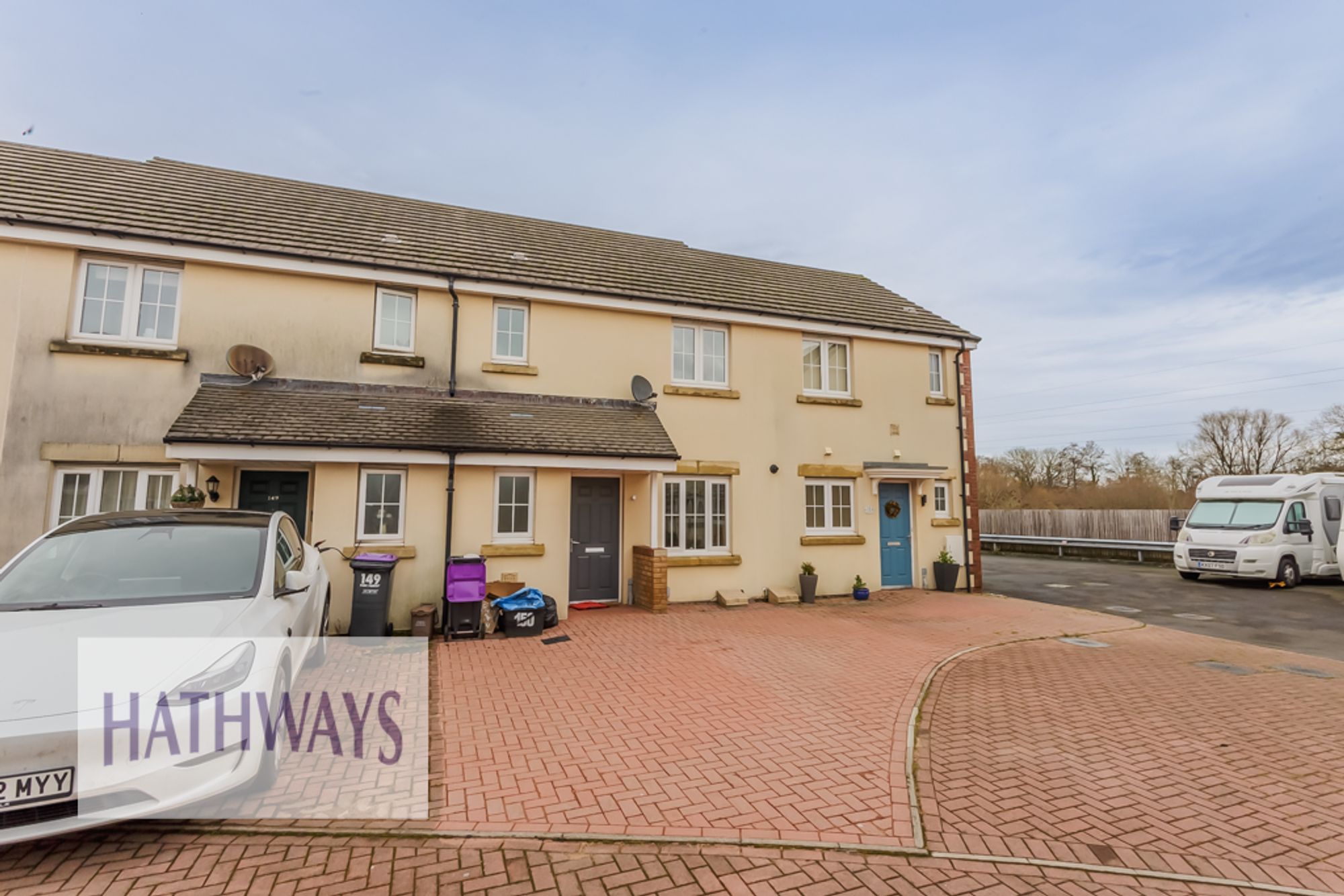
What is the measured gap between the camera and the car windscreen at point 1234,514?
14.7 m

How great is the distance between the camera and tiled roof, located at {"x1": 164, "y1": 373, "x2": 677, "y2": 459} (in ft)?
26.5

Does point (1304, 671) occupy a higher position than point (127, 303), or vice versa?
point (127, 303)

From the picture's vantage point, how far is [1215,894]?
10.4ft

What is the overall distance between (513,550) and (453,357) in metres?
3.45

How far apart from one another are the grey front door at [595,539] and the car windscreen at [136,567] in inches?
229

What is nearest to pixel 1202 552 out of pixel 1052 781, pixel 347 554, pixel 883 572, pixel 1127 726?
pixel 883 572

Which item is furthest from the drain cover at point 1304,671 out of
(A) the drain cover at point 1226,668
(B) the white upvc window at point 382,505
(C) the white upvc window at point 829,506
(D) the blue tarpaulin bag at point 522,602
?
(B) the white upvc window at point 382,505

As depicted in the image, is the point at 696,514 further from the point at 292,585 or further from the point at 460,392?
the point at 292,585

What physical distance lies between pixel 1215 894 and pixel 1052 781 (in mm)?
1238

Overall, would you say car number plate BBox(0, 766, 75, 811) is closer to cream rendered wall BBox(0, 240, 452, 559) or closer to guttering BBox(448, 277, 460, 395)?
cream rendered wall BBox(0, 240, 452, 559)

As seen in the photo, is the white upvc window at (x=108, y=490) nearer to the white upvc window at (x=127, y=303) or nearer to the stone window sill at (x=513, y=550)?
the white upvc window at (x=127, y=303)

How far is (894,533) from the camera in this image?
13258 mm

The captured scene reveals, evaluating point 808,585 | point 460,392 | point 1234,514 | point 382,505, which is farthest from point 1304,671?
point 382,505

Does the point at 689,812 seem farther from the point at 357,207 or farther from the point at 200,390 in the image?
the point at 357,207
